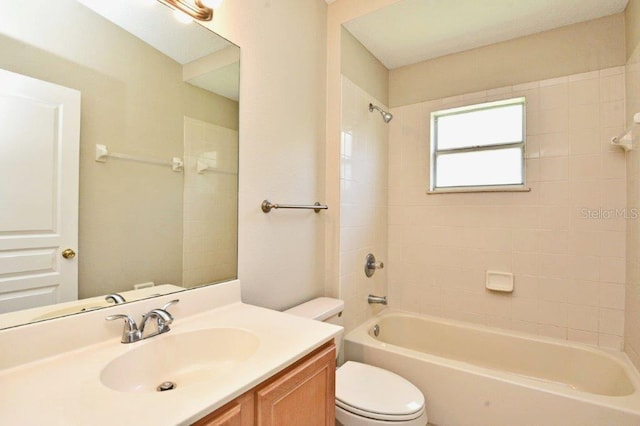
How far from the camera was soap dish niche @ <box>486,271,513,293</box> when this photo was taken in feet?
6.98

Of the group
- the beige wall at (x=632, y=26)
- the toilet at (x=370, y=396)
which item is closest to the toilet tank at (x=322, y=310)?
the toilet at (x=370, y=396)

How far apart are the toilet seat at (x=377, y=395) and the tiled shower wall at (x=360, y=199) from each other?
1.41 ft

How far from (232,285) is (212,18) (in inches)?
44.1

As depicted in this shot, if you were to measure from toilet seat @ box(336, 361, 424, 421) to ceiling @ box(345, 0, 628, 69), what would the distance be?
2093 mm

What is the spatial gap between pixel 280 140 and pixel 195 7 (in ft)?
2.13

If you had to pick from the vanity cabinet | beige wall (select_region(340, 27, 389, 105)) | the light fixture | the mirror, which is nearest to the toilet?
the vanity cabinet

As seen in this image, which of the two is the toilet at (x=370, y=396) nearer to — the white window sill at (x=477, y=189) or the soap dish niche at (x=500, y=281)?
the soap dish niche at (x=500, y=281)

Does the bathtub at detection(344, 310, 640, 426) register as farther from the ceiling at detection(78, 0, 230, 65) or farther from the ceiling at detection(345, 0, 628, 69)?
the ceiling at detection(345, 0, 628, 69)

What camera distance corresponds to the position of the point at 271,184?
1549 millimetres

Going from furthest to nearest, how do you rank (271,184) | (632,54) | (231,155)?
(632,54) < (271,184) < (231,155)

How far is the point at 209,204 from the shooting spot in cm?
130

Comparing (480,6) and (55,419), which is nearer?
(55,419)

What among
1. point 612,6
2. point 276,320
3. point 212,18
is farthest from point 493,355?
point 212,18

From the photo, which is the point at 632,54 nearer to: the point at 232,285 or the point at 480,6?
the point at 480,6
